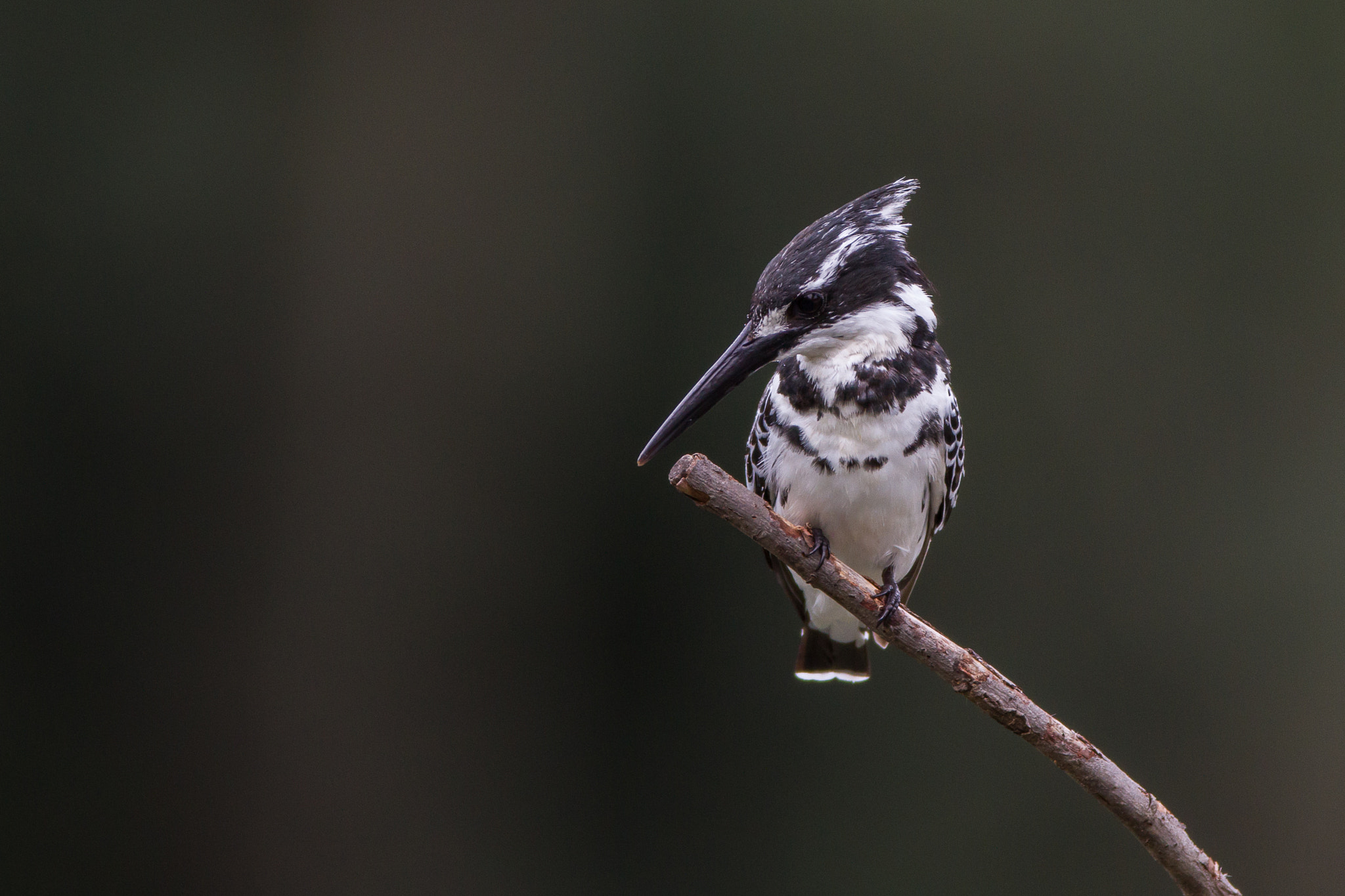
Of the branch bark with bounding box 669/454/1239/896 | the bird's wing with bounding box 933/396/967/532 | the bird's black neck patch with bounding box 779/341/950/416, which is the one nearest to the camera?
the branch bark with bounding box 669/454/1239/896

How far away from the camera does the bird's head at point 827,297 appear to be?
117cm

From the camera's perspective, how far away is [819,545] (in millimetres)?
1211

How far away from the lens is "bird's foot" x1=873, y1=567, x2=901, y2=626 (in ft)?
3.87

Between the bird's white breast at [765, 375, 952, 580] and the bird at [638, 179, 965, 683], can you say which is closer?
the bird at [638, 179, 965, 683]

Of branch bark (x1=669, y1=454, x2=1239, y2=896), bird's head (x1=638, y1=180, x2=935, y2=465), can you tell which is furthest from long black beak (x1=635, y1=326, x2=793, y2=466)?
branch bark (x1=669, y1=454, x2=1239, y2=896)

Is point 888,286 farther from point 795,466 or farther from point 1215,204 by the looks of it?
point 1215,204

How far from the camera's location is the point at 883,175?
2242 millimetres

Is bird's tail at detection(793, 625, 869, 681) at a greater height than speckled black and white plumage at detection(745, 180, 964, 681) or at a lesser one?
lesser

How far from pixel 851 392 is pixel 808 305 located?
0.13 metres

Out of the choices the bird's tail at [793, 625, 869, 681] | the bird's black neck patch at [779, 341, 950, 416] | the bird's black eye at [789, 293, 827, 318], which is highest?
the bird's black eye at [789, 293, 827, 318]

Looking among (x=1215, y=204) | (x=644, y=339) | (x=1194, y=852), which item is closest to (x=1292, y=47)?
(x=1215, y=204)

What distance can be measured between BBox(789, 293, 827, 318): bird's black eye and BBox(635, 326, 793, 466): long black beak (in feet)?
0.09

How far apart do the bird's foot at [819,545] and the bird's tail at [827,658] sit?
337 millimetres

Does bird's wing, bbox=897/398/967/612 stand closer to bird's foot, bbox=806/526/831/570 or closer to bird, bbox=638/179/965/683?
bird, bbox=638/179/965/683
